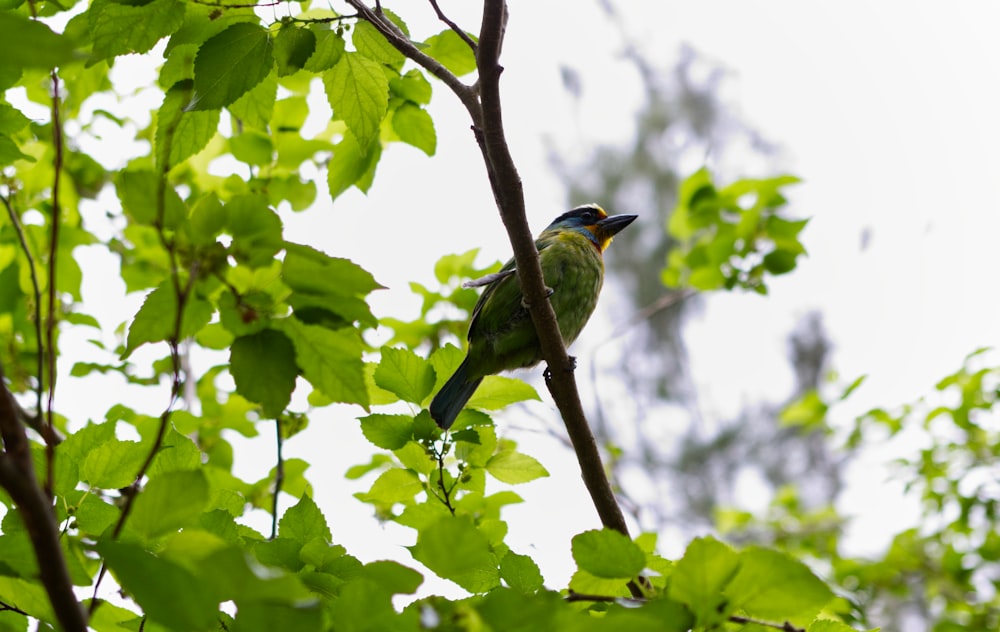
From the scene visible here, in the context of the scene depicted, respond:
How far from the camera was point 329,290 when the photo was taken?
44.6 inches

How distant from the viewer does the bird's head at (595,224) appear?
437 centimetres

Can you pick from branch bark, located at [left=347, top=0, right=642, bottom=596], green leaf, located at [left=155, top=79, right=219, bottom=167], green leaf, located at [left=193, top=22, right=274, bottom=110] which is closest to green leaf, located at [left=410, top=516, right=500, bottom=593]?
branch bark, located at [left=347, top=0, right=642, bottom=596]

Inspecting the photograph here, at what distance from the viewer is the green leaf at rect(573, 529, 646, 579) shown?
118cm

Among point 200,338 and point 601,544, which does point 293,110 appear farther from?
point 601,544

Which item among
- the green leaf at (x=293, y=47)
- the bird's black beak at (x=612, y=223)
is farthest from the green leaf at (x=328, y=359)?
the bird's black beak at (x=612, y=223)

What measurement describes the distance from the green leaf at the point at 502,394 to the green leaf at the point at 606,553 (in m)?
0.81

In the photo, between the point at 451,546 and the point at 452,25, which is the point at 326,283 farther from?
the point at 452,25

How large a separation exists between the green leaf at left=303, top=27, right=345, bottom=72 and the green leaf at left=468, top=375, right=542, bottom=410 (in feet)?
2.42

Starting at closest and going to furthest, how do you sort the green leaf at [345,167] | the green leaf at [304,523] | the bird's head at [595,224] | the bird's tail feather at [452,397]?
the green leaf at [304,523] < the bird's tail feather at [452,397] < the green leaf at [345,167] < the bird's head at [595,224]

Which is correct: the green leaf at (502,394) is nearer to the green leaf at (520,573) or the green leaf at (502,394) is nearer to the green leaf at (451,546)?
the green leaf at (520,573)

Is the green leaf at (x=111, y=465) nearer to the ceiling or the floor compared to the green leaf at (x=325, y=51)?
nearer to the floor

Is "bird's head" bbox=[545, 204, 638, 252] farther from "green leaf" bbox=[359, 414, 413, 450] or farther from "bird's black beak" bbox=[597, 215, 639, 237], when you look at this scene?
"green leaf" bbox=[359, 414, 413, 450]

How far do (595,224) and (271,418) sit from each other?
3426mm

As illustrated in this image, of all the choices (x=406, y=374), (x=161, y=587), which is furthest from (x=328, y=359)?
(x=406, y=374)
